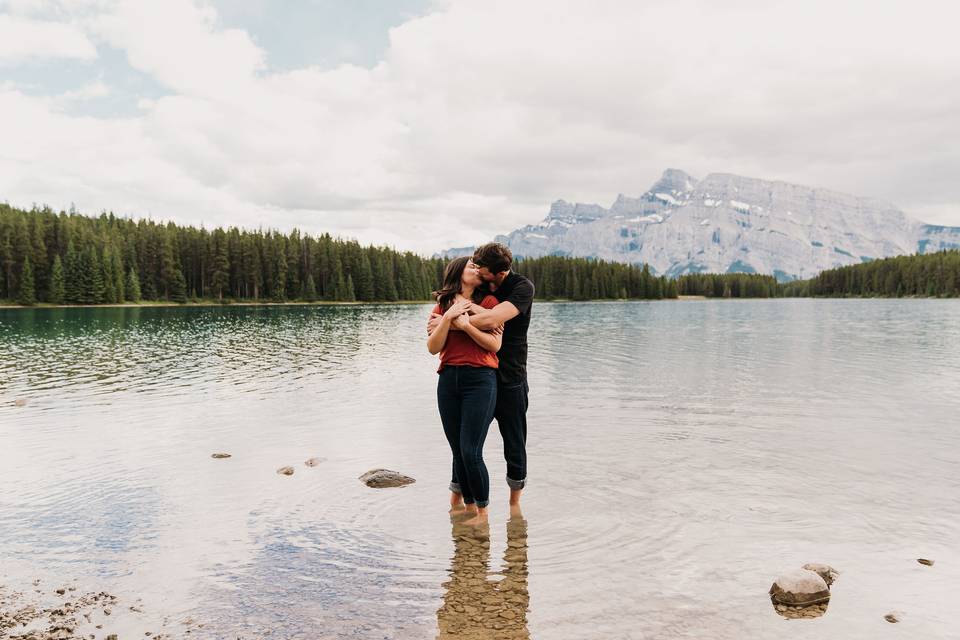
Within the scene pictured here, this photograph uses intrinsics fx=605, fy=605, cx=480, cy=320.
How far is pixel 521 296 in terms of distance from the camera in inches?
344

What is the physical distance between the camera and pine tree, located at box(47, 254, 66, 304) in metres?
126

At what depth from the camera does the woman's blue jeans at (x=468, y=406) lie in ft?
28.6

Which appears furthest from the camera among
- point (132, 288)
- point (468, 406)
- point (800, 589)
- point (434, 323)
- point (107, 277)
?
point (132, 288)

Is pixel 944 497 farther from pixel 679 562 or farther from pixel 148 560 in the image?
pixel 148 560

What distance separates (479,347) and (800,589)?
502cm

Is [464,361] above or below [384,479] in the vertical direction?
above

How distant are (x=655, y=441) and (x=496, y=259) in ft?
34.5

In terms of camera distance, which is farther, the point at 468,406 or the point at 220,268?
the point at 220,268

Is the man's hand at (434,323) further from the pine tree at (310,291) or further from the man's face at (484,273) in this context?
the pine tree at (310,291)

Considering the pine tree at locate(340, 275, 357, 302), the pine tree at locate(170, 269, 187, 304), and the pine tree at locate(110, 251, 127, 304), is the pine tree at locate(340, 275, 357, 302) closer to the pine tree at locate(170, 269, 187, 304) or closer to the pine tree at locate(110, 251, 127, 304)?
the pine tree at locate(170, 269, 187, 304)

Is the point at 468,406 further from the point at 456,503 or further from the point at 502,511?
the point at 502,511

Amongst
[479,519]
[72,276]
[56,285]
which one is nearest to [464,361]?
[479,519]

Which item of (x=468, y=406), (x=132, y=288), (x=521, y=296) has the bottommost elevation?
(x=468, y=406)

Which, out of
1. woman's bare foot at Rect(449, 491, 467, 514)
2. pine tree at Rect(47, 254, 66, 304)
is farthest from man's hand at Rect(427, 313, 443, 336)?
pine tree at Rect(47, 254, 66, 304)
